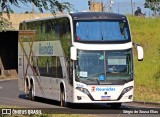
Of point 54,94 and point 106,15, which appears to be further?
point 54,94

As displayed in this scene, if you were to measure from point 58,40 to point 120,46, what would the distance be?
11.1 ft

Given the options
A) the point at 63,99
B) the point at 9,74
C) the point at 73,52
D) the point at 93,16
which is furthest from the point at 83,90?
the point at 9,74

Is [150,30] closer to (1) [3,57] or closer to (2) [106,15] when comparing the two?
(1) [3,57]

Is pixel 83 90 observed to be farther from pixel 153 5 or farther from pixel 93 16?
pixel 153 5

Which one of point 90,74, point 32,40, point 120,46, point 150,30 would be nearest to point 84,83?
point 90,74

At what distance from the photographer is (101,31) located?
22578mm

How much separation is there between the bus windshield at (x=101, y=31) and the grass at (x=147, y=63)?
5829 millimetres

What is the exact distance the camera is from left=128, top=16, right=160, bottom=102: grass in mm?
31153

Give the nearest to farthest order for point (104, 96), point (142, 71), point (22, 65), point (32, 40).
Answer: point (104, 96) < point (32, 40) < point (22, 65) < point (142, 71)

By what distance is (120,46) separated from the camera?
22266 mm

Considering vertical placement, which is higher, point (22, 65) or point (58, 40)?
point (58, 40)

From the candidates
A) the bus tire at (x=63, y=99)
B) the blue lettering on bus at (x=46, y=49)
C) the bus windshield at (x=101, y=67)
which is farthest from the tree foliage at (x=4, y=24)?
the blue lettering on bus at (x=46, y=49)

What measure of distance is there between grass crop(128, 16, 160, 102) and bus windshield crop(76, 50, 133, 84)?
5742mm

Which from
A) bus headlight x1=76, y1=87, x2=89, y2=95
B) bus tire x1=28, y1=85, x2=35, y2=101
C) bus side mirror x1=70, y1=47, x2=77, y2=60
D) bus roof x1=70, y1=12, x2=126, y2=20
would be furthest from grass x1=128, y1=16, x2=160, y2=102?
bus side mirror x1=70, y1=47, x2=77, y2=60
